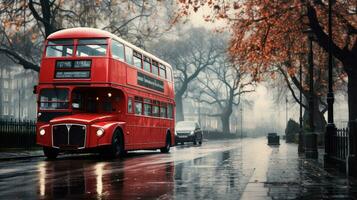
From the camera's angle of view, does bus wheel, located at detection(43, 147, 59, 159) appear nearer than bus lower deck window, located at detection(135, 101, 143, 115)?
Yes

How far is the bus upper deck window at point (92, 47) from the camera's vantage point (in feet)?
70.5

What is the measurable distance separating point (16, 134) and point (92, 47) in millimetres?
10410

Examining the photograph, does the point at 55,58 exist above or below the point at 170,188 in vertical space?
above

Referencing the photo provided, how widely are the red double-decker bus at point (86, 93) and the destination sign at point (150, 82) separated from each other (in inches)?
39.4

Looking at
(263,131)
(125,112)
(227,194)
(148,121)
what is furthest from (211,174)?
(263,131)

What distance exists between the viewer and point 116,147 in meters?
22.5

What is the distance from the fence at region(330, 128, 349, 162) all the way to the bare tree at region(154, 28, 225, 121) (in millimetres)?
54152

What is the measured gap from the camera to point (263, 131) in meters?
155

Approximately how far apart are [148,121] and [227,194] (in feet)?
54.5

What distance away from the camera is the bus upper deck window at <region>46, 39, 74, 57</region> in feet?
70.8

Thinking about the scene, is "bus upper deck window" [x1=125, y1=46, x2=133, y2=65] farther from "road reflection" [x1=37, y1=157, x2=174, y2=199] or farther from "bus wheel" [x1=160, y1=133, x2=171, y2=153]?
"road reflection" [x1=37, y1=157, x2=174, y2=199]

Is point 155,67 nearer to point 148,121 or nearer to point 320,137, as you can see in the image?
point 148,121

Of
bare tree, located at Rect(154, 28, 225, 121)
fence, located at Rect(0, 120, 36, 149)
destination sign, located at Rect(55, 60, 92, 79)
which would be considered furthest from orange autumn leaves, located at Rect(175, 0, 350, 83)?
bare tree, located at Rect(154, 28, 225, 121)

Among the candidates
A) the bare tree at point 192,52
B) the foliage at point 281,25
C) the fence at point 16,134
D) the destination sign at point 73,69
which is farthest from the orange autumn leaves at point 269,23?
the bare tree at point 192,52
